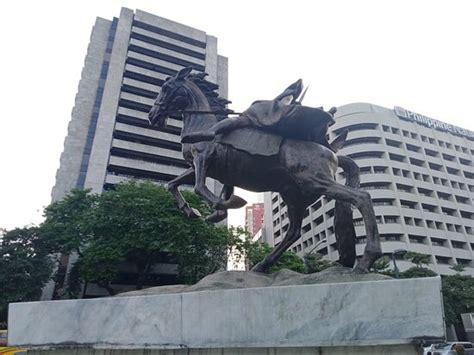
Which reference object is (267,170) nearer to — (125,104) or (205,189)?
(205,189)

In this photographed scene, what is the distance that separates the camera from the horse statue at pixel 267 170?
4.56 m

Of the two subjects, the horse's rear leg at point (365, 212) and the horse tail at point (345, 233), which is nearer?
the horse's rear leg at point (365, 212)

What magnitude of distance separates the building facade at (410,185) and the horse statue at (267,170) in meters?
33.4

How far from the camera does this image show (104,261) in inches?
915

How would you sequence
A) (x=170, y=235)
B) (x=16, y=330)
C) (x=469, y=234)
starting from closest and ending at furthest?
(x=16, y=330) → (x=170, y=235) → (x=469, y=234)

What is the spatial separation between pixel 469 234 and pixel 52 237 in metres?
48.4

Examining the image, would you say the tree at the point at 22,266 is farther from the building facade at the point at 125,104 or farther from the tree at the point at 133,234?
the building facade at the point at 125,104

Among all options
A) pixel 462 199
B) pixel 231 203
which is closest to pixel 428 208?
pixel 462 199

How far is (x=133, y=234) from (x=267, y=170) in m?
20.1

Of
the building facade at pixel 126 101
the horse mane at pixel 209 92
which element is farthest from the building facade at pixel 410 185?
the horse mane at pixel 209 92

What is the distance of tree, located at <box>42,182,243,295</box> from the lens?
75.5 ft

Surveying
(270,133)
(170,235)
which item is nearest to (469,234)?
(170,235)

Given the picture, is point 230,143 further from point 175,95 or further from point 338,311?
point 338,311

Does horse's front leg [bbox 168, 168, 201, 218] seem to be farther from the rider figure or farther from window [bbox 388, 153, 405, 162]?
window [bbox 388, 153, 405, 162]
